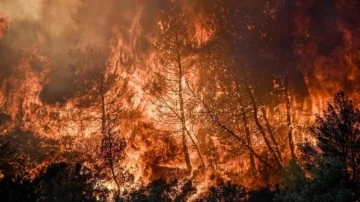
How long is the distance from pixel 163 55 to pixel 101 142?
292 inches

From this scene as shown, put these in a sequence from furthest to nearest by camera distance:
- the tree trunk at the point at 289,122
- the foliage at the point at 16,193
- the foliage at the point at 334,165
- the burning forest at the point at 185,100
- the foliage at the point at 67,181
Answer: the burning forest at the point at 185,100, the tree trunk at the point at 289,122, the foliage at the point at 16,193, the foliage at the point at 67,181, the foliage at the point at 334,165

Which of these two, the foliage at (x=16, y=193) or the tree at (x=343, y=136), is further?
the foliage at (x=16, y=193)

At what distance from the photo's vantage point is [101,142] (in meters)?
28.0

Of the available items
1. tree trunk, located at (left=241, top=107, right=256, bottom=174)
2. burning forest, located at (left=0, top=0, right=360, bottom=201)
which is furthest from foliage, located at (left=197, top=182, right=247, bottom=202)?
tree trunk, located at (left=241, top=107, right=256, bottom=174)

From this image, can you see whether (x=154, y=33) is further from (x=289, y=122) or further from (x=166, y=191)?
(x=289, y=122)

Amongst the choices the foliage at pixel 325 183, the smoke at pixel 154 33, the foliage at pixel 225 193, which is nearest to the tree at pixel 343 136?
the foliage at pixel 325 183

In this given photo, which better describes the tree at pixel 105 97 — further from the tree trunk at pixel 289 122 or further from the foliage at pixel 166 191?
the tree trunk at pixel 289 122

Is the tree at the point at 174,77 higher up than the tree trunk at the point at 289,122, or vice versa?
the tree at the point at 174,77

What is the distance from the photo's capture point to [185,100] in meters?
28.5

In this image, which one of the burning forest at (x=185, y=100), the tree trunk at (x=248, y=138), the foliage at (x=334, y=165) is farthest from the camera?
the tree trunk at (x=248, y=138)

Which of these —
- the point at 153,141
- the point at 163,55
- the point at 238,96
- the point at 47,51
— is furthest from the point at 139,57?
the point at 47,51

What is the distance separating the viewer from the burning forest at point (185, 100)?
Answer: 25.0 m

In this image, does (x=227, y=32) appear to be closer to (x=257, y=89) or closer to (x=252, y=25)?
(x=252, y=25)

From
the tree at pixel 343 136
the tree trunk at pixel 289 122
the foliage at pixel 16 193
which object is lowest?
the foliage at pixel 16 193
